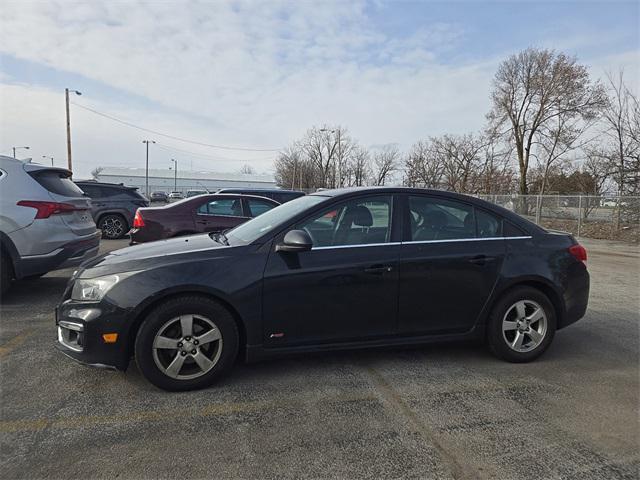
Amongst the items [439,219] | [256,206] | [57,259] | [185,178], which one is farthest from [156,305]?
[185,178]

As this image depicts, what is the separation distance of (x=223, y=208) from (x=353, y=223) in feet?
15.9

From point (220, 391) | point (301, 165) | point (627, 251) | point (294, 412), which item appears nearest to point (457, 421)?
point (294, 412)

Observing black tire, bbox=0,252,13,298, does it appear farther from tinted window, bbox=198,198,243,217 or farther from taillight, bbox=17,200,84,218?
tinted window, bbox=198,198,243,217

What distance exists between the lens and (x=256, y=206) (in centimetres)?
827

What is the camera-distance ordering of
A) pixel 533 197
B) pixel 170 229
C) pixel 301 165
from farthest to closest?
pixel 301 165
pixel 533 197
pixel 170 229

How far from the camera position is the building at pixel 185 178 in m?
101

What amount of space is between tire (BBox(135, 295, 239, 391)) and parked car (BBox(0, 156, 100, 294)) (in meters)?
3.06

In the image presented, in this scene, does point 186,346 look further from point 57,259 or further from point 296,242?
point 57,259

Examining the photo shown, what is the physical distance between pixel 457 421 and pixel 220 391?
1726 mm

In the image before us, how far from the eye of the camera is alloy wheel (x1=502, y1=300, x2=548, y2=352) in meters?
3.68

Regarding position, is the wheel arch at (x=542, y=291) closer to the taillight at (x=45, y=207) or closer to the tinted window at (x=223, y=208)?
the taillight at (x=45, y=207)

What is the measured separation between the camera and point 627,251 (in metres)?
13.1

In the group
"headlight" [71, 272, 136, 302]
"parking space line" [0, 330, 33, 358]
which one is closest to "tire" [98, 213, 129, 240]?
"parking space line" [0, 330, 33, 358]

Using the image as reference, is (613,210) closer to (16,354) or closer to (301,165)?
(16,354)
